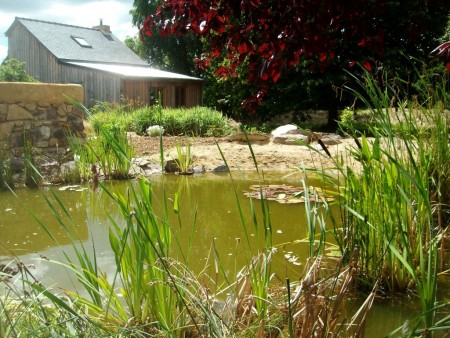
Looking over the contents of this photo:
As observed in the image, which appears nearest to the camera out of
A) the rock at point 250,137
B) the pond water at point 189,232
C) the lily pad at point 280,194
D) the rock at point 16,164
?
the pond water at point 189,232

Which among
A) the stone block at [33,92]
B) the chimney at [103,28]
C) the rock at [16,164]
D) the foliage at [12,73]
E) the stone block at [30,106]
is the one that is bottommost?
the rock at [16,164]

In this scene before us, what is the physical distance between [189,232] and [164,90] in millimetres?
19648

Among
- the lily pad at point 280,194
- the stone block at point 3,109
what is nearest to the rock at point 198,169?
the lily pad at point 280,194

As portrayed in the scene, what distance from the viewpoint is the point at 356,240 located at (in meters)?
2.35

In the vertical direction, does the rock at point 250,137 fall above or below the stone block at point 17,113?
below

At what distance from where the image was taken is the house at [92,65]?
20.9 meters

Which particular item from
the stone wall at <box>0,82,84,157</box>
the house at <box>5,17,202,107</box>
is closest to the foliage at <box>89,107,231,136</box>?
the stone wall at <box>0,82,84,157</box>

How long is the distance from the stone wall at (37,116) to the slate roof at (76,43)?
1592cm

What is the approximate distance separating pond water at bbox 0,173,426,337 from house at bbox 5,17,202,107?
50.6ft

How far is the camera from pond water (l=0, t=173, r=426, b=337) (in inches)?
100

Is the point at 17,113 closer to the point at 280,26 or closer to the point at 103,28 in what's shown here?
the point at 280,26

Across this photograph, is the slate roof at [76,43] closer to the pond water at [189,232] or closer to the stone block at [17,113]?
the stone block at [17,113]

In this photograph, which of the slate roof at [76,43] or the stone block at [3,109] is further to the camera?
the slate roof at [76,43]

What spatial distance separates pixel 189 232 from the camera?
3.81 metres
